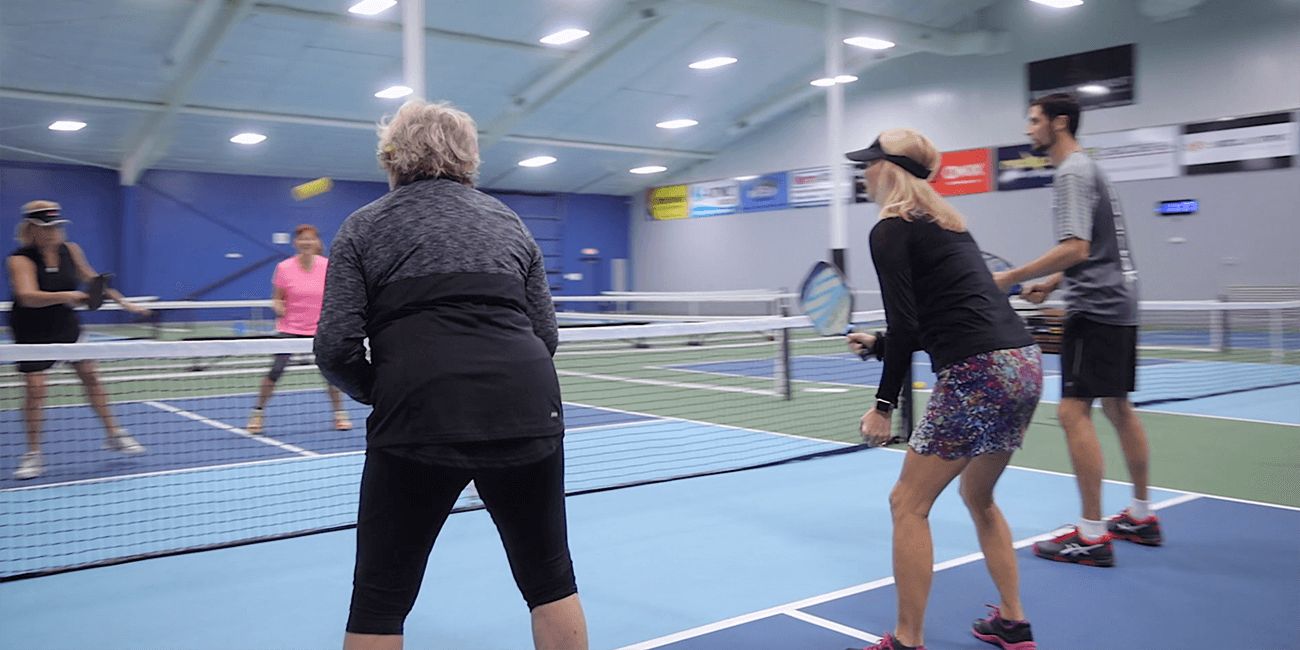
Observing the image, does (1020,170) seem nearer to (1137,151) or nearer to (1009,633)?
(1137,151)

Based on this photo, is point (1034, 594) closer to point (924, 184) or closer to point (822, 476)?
point (924, 184)

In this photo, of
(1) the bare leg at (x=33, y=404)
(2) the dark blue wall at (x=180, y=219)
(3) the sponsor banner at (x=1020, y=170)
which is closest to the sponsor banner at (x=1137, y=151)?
(3) the sponsor banner at (x=1020, y=170)

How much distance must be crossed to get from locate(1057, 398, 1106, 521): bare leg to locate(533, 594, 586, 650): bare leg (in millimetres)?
2294

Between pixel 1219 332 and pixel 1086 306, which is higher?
pixel 1086 306

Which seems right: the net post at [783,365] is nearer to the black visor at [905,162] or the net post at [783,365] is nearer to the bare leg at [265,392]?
the bare leg at [265,392]

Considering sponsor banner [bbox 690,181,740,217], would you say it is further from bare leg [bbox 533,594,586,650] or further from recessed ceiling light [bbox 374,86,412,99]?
bare leg [bbox 533,594,586,650]

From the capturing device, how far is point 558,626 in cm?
207

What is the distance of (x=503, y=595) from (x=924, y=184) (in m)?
1.97

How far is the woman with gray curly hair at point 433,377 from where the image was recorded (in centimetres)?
189

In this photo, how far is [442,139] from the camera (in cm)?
206

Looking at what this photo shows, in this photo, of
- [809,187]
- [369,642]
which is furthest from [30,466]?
[809,187]

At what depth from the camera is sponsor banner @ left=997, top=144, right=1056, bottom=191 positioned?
1806cm

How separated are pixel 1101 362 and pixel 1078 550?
693mm

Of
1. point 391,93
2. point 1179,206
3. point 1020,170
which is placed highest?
point 391,93
